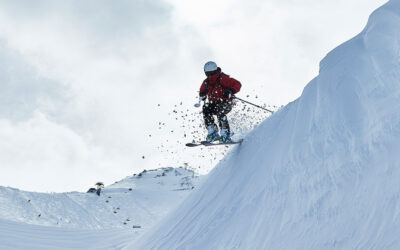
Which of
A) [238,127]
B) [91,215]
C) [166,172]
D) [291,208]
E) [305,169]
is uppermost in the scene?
[166,172]

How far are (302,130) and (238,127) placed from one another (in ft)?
8.84

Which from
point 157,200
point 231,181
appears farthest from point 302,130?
point 157,200

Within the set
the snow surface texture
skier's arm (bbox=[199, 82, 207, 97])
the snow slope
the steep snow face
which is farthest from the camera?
the snow surface texture

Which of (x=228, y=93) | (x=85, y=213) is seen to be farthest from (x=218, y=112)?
(x=85, y=213)

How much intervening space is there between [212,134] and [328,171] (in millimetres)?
3486

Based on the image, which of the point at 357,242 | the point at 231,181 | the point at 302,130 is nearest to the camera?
the point at 357,242

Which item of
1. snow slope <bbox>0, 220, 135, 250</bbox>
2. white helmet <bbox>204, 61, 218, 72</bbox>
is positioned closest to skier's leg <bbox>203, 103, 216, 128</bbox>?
white helmet <bbox>204, 61, 218, 72</bbox>

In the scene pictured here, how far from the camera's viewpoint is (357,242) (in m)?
3.46

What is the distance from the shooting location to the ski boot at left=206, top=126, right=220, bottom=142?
24.9 feet

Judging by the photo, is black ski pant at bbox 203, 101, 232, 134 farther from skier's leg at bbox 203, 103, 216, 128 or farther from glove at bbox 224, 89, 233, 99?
glove at bbox 224, 89, 233, 99

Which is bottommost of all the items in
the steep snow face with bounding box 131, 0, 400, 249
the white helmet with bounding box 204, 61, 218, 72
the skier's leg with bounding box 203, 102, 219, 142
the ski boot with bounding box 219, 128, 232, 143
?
the steep snow face with bounding box 131, 0, 400, 249

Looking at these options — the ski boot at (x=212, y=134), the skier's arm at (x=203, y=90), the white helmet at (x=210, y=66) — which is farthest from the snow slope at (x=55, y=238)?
the white helmet at (x=210, y=66)

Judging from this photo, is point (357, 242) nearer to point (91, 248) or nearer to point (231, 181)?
point (231, 181)

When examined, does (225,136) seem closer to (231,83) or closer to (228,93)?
(228,93)
